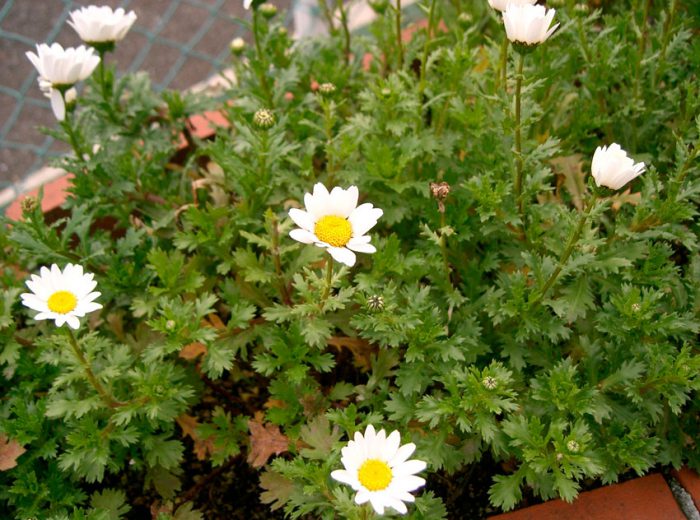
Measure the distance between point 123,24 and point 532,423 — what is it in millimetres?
1524

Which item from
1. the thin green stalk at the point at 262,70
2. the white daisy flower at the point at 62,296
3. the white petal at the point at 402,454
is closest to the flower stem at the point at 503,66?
the thin green stalk at the point at 262,70

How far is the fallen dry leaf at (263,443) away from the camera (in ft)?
6.14

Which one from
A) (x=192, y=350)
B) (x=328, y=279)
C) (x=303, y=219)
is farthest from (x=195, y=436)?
(x=303, y=219)

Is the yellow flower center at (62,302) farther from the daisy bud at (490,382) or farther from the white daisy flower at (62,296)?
the daisy bud at (490,382)

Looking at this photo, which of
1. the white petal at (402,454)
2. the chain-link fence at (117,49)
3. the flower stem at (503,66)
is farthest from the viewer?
the chain-link fence at (117,49)

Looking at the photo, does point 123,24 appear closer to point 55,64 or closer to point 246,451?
point 55,64

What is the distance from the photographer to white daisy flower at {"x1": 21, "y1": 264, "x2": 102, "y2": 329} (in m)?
1.65

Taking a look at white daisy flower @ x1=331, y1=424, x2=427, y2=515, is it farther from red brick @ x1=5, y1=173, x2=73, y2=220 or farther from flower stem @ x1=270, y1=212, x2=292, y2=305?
red brick @ x1=5, y1=173, x2=73, y2=220

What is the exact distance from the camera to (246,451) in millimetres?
2154

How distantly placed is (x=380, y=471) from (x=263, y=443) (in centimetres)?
51

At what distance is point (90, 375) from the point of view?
1.83 metres

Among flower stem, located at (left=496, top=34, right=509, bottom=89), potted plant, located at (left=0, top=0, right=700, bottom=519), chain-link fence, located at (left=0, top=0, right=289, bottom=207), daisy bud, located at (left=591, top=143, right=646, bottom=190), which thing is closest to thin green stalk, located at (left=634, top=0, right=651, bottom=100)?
potted plant, located at (left=0, top=0, right=700, bottom=519)

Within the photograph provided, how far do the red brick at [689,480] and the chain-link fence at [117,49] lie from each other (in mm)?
2969

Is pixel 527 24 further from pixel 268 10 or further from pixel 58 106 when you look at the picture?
pixel 58 106
